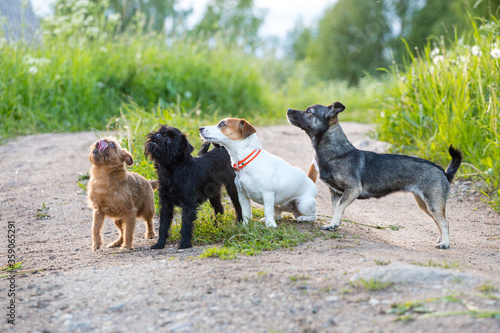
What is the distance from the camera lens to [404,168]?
5.30 m

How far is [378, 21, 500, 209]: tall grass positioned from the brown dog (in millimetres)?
4534

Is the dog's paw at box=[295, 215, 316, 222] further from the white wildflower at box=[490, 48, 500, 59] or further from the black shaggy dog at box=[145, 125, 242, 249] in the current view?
the white wildflower at box=[490, 48, 500, 59]

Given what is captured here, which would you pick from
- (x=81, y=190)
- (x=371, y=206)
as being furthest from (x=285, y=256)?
(x=81, y=190)

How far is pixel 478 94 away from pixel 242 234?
4992 millimetres

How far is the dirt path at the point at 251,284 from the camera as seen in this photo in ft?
9.94

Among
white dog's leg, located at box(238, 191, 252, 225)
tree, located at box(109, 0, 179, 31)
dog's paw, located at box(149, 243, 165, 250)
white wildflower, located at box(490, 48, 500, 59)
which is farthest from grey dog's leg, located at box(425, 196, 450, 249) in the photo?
tree, located at box(109, 0, 179, 31)

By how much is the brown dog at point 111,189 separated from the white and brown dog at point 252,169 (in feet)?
2.93

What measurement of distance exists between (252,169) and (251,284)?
5.61 feet

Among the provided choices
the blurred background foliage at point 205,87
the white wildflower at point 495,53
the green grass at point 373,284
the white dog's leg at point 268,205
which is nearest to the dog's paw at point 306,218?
the white dog's leg at point 268,205

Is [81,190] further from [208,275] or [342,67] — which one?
[342,67]

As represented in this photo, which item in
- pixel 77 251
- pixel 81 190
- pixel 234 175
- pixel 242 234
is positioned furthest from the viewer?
pixel 81 190

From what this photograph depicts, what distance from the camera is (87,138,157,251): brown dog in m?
4.93

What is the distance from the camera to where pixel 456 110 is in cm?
776

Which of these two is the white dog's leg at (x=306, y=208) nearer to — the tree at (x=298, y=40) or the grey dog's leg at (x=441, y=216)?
the grey dog's leg at (x=441, y=216)
